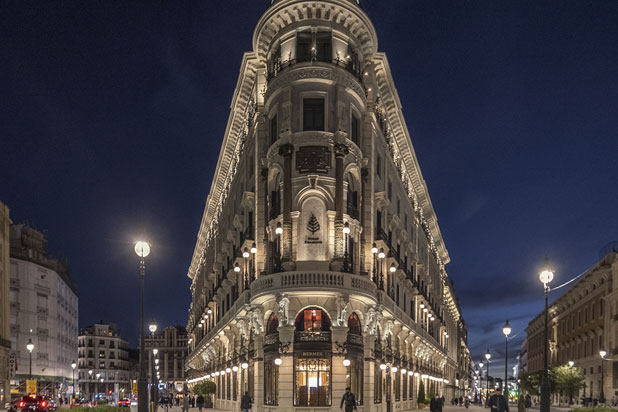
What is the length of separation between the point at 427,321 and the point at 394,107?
88.1 ft

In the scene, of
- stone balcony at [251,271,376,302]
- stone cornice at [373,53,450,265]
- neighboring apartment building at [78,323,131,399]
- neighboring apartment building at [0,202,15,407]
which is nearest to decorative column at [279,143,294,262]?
stone balcony at [251,271,376,302]

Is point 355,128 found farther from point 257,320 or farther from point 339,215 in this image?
point 257,320

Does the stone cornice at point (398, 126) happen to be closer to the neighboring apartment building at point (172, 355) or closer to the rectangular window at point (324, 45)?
the rectangular window at point (324, 45)

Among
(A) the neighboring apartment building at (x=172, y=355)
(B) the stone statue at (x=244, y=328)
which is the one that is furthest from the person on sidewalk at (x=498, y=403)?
(A) the neighboring apartment building at (x=172, y=355)

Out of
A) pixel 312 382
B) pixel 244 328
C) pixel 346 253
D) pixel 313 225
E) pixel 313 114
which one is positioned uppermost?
pixel 313 114

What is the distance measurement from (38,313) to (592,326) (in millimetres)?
77864

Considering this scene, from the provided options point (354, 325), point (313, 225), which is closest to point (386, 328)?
point (354, 325)

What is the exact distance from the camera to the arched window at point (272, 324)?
3297 centimetres

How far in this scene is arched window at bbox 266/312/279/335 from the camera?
33.0 metres

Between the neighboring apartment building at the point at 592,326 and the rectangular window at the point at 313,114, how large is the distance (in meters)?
45.0

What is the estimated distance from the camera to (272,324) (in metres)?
33.3

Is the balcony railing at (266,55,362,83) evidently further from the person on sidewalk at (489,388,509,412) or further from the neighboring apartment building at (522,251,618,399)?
the neighboring apartment building at (522,251,618,399)

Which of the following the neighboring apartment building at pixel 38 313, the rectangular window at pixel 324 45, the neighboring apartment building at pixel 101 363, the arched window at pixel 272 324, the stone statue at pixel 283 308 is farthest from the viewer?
the neighboring apartment building at pixel 101 363

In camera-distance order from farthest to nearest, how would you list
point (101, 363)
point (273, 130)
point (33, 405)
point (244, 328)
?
point (101, 363) → point (33, 405) → point (244, 328) → point (273, 130)
